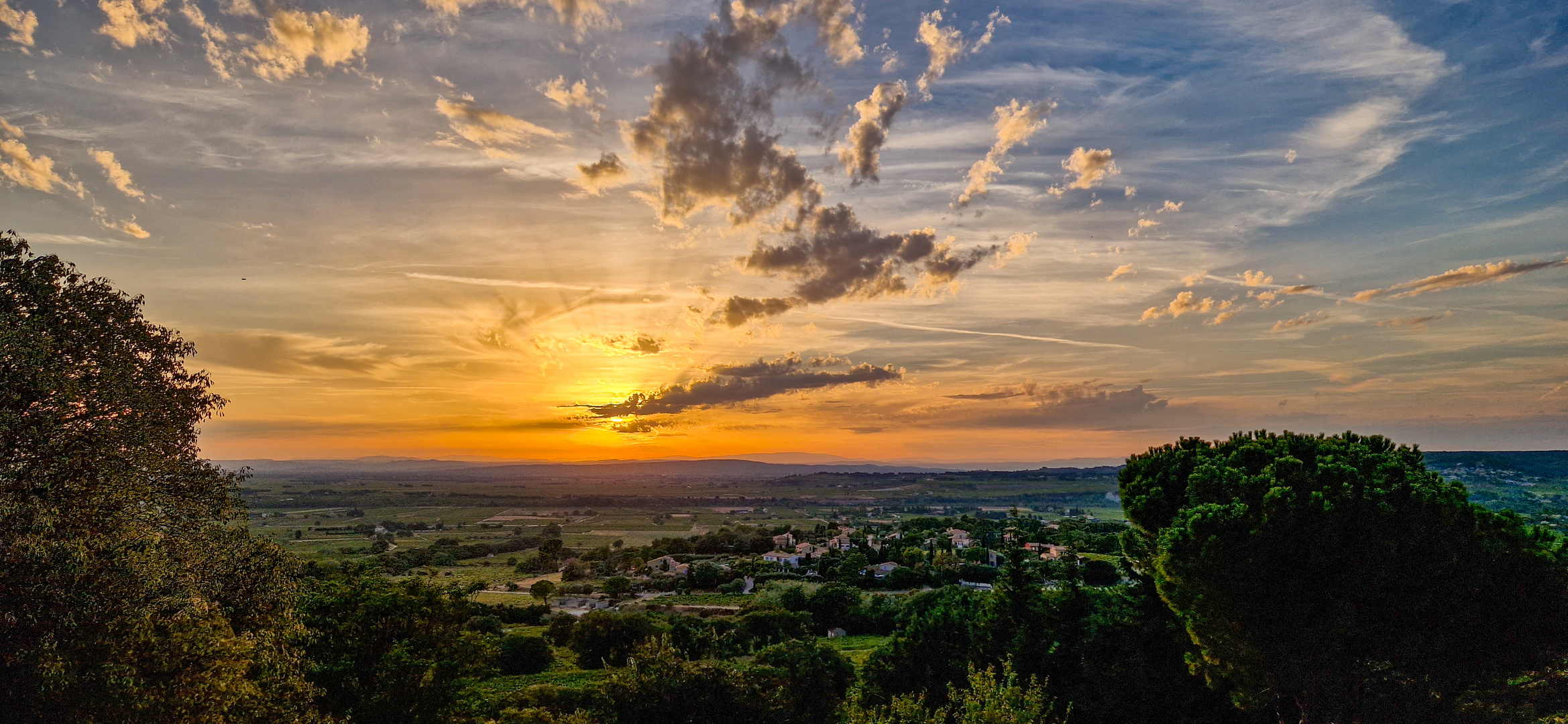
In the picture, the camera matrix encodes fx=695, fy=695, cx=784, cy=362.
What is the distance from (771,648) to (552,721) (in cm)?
1614

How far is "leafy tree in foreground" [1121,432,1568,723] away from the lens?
19719 mm

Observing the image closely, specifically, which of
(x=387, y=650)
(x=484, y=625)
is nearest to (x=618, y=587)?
(x=484, y=625)

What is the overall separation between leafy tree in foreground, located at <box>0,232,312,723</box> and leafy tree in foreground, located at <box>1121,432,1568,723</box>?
26150mm

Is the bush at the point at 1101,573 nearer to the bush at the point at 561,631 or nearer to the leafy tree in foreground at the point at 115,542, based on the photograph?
the bush at the point at 561,631

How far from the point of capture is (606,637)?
196ft

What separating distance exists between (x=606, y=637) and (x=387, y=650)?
3912 cm

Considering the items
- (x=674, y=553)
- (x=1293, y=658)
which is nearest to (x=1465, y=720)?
(x=1293, y=658)

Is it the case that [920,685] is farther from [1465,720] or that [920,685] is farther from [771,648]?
[1465,720]

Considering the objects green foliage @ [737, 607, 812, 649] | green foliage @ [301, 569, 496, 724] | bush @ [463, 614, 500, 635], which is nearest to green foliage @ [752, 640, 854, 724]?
green foliage @ [301, 569, 496, 724]

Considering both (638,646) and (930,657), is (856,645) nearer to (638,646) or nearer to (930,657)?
(930,657)

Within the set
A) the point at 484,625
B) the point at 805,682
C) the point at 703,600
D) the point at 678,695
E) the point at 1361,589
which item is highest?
the point at 1361,589

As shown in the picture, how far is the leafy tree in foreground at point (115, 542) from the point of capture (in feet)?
47.4

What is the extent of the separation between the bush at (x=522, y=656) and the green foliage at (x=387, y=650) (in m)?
35.6

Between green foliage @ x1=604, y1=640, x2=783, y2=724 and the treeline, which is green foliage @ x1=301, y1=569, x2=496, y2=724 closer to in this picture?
the treeline
